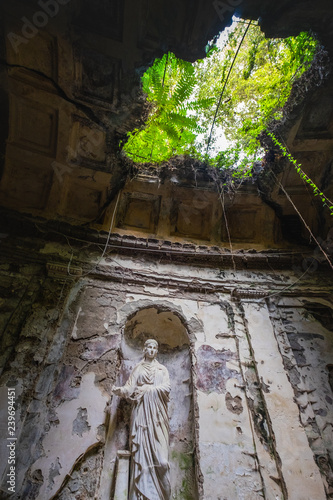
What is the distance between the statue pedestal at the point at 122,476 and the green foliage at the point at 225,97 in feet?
15.8

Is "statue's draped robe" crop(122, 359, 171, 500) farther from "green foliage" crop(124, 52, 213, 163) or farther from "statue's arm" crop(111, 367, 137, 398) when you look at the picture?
"green foliage" crop(124, 52, 213, 163)

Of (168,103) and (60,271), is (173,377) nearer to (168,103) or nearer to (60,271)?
(60,271)

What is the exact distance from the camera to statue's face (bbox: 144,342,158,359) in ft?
13.5

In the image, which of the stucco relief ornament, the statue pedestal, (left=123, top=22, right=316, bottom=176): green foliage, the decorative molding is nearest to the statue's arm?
the stucco relief ornament

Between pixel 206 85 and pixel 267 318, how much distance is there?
497 centimetres

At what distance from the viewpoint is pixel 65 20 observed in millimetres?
3299

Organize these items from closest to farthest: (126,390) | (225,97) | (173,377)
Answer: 1. (126,390)
2. (173,377)
3. (225,97)

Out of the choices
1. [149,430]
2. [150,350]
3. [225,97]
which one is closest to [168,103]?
[225,97]

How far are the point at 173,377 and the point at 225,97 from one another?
575 cm

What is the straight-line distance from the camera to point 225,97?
5.96 meters

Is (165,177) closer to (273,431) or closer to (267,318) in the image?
(267,318)

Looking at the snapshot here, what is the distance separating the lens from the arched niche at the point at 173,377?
11.1 feet

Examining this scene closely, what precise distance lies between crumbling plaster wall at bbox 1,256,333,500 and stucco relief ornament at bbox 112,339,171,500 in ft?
1.15

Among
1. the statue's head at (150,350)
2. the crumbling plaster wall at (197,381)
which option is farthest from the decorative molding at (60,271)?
the statue's head at (150,350)
